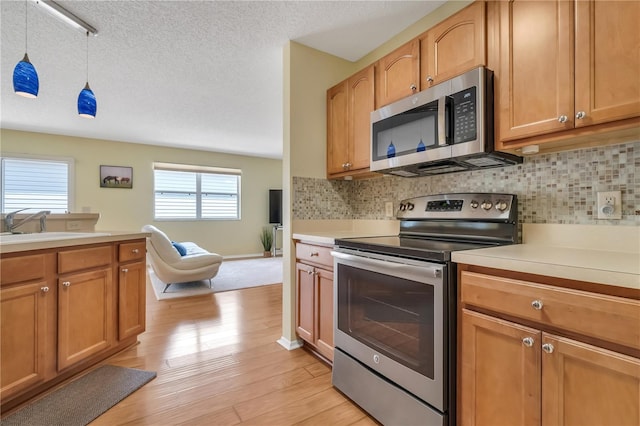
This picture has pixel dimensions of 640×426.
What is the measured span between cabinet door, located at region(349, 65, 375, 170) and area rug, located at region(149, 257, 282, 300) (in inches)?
111

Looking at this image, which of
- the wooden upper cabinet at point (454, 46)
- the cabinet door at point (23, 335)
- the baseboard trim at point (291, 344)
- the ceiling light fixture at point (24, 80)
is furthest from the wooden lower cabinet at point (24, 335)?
the wooden upper cabinet at point (454, 46)

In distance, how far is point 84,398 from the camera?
166 centimetres

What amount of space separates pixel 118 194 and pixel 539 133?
6.43m

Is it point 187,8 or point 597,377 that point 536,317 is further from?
point 187,8

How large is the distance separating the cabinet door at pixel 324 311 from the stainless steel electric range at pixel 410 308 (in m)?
0.16

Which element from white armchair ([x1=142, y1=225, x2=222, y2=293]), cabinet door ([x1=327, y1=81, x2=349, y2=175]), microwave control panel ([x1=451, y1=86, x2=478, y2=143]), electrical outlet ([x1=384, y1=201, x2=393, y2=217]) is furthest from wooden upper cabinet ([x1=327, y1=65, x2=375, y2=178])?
white armchair ([x1=142, y1=225, x2=222, y2=293])

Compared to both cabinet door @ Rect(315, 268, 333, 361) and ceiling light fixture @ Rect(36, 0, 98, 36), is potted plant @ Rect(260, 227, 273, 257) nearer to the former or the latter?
cabinet door @ Rect(315, 268, 333, 361)

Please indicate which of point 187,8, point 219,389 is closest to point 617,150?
point 219,389

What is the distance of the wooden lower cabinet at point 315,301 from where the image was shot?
77.6 inches

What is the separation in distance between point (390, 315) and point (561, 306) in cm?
71

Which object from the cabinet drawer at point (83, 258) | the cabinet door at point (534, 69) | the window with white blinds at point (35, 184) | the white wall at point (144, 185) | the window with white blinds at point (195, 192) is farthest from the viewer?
the window with white blinds at point (195, 192)

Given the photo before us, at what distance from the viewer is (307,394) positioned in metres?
1.73

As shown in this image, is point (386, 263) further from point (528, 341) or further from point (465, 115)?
point (465, 115)

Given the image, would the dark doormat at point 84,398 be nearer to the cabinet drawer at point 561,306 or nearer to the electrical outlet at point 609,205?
the cabinet drawer at point 561,306
